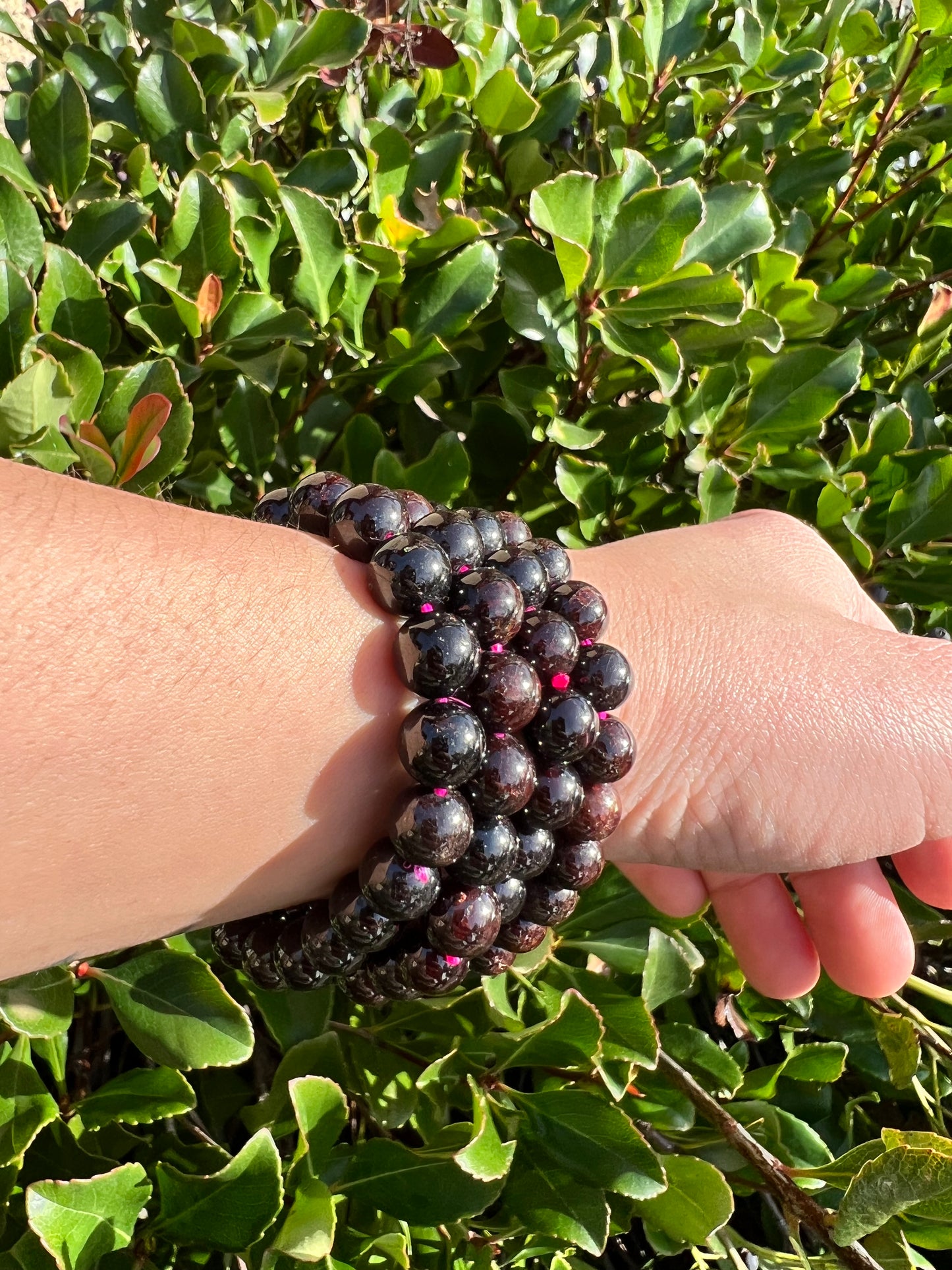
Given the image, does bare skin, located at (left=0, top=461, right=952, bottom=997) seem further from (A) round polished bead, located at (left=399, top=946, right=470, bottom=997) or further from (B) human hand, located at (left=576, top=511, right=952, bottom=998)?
(A) round polished bead, located at (left=399, top=946, right=470, bottom=997)

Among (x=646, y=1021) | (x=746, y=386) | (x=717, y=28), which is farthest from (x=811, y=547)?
(x=717, y=28)

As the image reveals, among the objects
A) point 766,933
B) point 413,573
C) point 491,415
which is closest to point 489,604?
point 413,573

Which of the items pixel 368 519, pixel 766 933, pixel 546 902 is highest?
pixel 368 519

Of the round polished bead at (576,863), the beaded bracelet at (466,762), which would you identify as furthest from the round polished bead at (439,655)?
the round polished bead at (576,863)

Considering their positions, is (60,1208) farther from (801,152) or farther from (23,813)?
(801,152)

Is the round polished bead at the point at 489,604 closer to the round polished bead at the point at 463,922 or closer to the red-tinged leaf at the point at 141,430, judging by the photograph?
the round polished bead at the point at 463,922

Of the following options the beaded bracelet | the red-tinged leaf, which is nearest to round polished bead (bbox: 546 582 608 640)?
the beaded bracelet

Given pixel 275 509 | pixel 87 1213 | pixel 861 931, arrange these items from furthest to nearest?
1. pixel 861 931
2. pixel 275 509
3. pixel 87 1213

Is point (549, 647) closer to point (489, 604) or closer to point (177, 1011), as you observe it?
point (489, 604)
